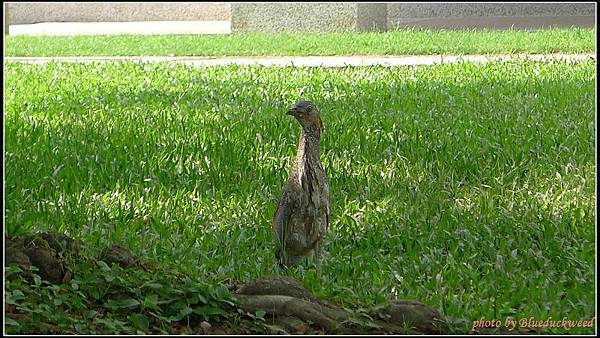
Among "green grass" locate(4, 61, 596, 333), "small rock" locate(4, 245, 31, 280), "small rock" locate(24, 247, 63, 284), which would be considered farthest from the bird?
"small rock" locate(4, 245, 31, 280)

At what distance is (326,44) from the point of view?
18.9m

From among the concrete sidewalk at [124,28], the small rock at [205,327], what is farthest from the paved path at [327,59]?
the small rock at [205,327]

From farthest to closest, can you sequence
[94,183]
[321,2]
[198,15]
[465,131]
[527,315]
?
1. [198,15]
2. [321,2]
3. [465,131]
4. [94,183]
5. [527,315]

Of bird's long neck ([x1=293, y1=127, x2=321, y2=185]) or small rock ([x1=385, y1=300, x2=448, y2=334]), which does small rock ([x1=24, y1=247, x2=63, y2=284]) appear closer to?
bird's long neck ([x1=293, y1=127, x2=321, y2=185])

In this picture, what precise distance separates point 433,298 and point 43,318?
1.74 m

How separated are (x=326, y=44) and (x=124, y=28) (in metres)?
11.2

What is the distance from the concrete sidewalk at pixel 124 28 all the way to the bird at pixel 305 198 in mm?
22210

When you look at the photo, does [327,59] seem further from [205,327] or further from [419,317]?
[205,327]

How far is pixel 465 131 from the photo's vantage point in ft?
28.3

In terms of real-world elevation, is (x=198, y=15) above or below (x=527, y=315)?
below

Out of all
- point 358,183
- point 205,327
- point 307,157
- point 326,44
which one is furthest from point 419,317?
point 326,44

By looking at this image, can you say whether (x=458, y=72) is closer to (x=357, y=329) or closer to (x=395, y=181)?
(x=395, y=181)

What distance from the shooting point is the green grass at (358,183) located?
536 centimetres

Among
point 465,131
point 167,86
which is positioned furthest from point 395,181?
point 167,86
